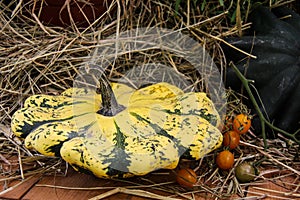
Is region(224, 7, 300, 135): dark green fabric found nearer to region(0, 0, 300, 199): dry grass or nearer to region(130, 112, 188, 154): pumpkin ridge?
region(0, 0, 300, 199): dry grass

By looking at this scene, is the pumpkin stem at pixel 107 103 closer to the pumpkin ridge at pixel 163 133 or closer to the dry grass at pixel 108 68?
the pumpkin ridge at pixel 163 133

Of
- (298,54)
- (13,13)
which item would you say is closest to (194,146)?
(298,54)

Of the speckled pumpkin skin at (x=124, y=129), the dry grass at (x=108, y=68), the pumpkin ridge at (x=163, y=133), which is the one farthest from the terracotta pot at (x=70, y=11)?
the pumpkin ridge at (x=163, y=133)

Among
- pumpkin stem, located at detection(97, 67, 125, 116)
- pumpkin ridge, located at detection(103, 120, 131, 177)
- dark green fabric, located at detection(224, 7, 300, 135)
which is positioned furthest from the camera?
dark green fabric, located at detection(224, 7, 300, 135)

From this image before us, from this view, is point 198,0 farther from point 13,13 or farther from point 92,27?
point 13,13

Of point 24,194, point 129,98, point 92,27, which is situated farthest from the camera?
point 92,27

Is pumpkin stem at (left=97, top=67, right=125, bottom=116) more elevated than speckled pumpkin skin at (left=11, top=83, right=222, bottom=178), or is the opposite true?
pumpkin stem at (left=97, top=67, right=125, bottom=116)

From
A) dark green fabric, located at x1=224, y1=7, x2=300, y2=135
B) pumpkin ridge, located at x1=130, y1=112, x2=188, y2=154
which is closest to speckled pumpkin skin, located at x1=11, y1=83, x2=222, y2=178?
pumpkin ridge, located at x1=130, y1=112, x2=188, y2=154
